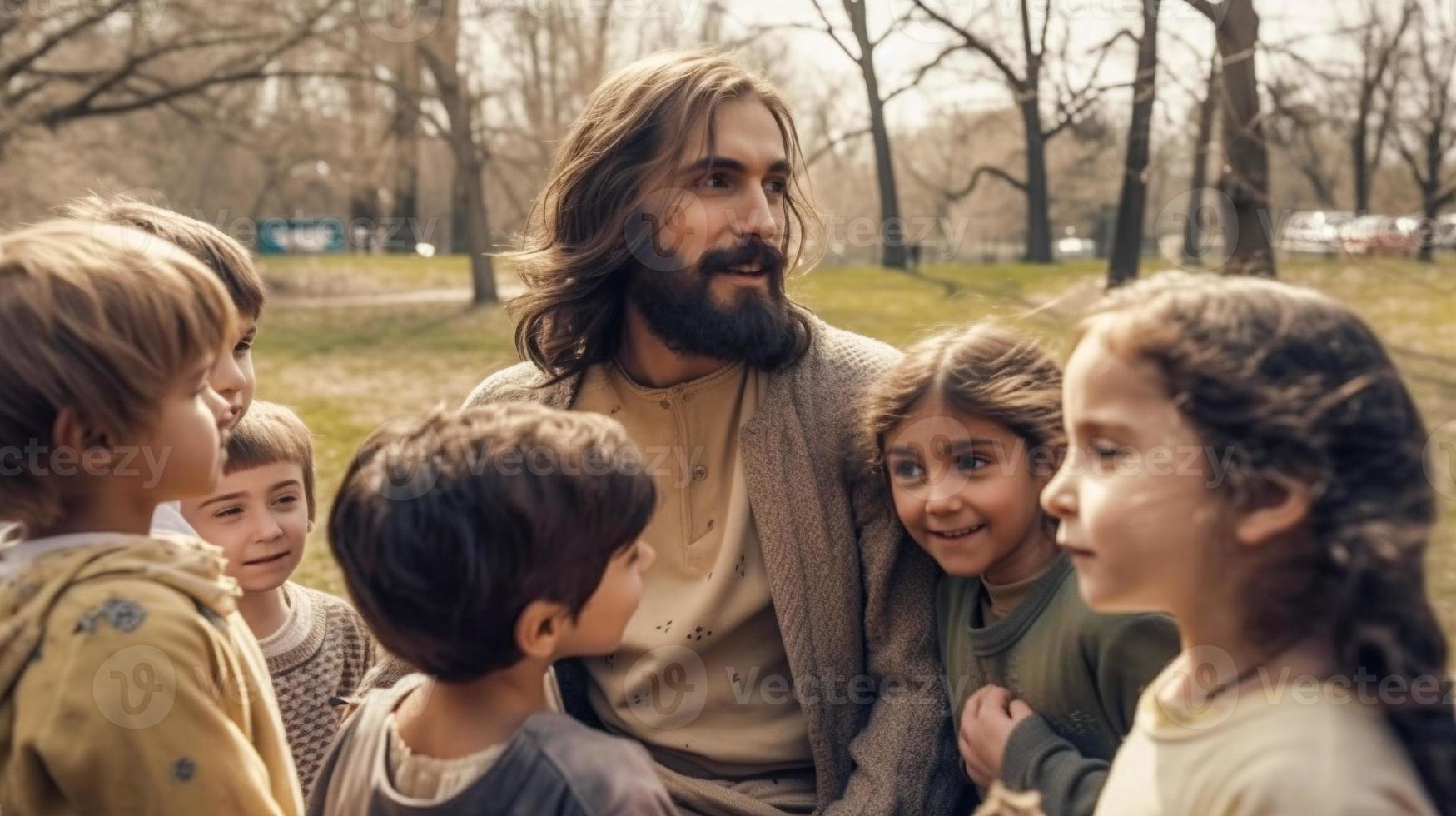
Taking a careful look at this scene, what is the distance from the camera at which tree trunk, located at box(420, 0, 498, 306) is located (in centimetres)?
1445

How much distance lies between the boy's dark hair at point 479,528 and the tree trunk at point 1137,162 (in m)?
1.01

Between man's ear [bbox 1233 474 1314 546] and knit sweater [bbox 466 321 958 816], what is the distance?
97cm

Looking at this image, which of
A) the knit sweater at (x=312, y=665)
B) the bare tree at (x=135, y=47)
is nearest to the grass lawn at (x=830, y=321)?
the knit sweater at (x=312, y=665)

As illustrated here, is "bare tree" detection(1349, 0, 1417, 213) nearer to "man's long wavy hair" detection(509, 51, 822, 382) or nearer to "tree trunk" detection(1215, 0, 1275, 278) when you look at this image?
"tree trunk" detection(1215, 0, 1275, 278)

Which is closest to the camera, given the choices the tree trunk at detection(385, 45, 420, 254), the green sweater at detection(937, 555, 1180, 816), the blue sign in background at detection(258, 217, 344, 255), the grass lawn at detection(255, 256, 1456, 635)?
the green sweater at detection(937, 555, 1180, 816)

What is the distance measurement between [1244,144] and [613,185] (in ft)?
12.1

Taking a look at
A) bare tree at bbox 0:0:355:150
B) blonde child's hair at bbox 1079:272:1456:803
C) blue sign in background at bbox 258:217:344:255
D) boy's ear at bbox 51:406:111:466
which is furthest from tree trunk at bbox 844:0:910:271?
blue sign in background at bbox 258:217:344:255

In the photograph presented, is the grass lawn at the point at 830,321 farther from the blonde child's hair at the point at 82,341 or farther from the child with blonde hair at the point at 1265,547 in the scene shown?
the blonde child's hair at the point at 82,341

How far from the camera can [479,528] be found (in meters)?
1.67

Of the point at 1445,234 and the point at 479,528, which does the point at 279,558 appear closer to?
the point at 479,528

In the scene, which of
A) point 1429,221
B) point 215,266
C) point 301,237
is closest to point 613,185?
point 215,266

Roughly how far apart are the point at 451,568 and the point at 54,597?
491 mm

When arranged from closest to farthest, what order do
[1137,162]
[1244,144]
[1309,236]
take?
[1244,144], [1137,162], [1309,236]

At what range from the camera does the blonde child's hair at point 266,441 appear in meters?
2.67
